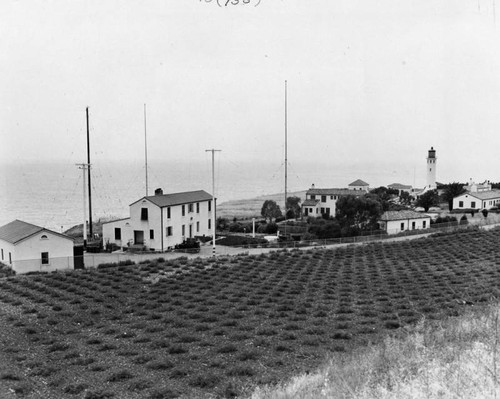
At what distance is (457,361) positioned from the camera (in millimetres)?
6020

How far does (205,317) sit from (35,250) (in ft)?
47.4

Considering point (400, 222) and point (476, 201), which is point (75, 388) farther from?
point (476, 201)

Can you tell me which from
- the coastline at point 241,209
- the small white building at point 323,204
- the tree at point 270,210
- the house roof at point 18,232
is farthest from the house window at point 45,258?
the coastline at point 241,209

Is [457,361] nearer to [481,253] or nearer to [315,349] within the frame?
[315,349]

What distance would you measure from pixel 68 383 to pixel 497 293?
11.9 m

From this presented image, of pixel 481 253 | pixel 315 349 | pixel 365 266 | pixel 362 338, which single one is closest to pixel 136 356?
pixel 315 349

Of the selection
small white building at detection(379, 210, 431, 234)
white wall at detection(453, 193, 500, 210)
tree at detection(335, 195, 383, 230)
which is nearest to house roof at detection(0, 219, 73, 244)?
tree at detection(335, 195, 383, 230)

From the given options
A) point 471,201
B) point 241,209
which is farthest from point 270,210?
point 471,201

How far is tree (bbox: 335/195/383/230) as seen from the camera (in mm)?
42688

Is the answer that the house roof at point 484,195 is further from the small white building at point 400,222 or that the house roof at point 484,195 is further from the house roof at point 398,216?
the house roof at point 398,216

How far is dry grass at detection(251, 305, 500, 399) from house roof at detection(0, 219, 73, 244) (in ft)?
66.9

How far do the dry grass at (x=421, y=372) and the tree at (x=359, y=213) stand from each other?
34964 mm

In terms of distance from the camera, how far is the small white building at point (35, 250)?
22719 millimetres

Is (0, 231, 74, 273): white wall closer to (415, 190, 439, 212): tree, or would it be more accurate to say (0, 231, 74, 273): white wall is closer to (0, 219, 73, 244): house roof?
(0, 219, 73, 244): house roof
